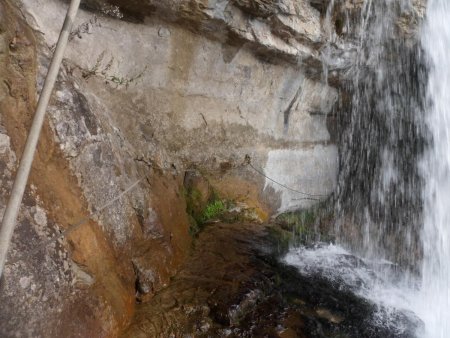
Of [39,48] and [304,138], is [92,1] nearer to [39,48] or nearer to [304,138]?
[39,48]

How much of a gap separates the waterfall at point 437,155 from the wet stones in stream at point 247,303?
2688 millimetres

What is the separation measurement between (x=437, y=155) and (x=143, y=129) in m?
5.96

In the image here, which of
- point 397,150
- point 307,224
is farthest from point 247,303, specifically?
point 397,150

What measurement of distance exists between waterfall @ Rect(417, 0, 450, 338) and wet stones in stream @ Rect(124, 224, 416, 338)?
2.69 metres

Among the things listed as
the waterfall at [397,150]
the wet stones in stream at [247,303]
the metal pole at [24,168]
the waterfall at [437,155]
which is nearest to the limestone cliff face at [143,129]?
the wet stones in stream at [247,303]

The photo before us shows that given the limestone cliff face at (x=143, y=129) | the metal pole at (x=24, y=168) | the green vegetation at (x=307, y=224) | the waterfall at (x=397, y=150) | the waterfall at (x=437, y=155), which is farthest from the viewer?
the waterfall at (x=437, y=155)

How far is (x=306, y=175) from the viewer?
24.8 feet

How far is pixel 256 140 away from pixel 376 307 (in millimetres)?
3323

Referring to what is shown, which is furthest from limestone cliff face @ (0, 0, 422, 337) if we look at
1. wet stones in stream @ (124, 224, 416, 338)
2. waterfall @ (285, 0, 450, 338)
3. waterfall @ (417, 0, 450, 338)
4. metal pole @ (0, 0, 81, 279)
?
waterfall @ (417, 0, 450, 338)

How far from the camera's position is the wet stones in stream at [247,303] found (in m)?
3.24

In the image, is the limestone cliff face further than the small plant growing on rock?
No

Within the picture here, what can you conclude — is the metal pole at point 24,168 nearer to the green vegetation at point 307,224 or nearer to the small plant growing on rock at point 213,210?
the small plant growing on rock at point 213,210

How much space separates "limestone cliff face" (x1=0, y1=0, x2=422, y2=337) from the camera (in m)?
2.66

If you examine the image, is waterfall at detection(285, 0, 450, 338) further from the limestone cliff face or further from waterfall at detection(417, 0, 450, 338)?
the limestone cliff face
